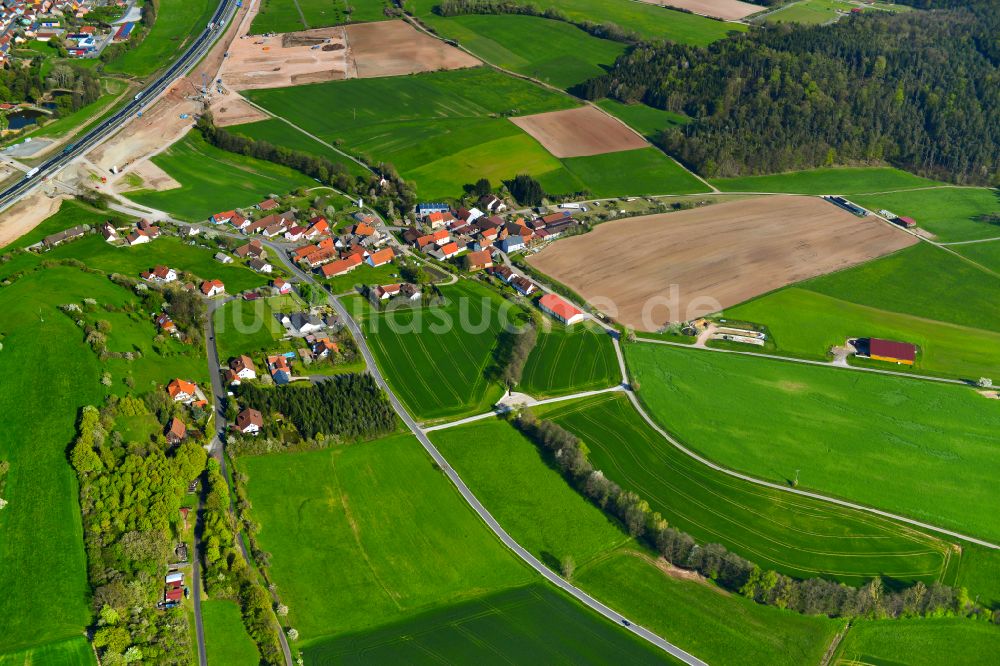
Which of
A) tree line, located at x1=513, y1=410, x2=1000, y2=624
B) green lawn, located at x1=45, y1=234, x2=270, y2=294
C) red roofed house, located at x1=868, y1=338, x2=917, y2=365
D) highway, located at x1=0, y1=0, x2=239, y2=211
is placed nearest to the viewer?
tree line, located at x1=513, y1=410, x2=1000, y2=624

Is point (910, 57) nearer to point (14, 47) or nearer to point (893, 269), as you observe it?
point (893, 269)

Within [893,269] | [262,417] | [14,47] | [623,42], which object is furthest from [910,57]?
[14,47]

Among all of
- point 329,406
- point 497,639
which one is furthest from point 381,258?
point 497,639

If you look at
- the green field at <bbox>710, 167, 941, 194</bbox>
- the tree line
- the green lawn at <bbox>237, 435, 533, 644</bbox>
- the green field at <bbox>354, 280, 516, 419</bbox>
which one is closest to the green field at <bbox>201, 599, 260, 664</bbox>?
the green lawn at <bbox>237, 435, 533, 644</bbox>

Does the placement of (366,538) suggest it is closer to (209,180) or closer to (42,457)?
(42,457)

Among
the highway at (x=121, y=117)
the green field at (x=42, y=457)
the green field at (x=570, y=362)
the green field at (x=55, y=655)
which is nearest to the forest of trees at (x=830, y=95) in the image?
the green field at (x=570, y=362)

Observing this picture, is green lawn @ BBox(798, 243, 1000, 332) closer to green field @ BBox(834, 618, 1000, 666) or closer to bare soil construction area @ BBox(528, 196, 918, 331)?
bare soil construction area @ BBox(528, 196, 918, 331)

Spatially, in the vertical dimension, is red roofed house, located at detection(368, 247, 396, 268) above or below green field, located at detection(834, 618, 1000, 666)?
above
